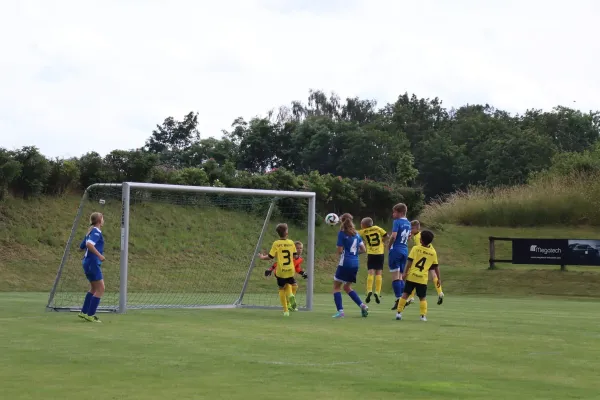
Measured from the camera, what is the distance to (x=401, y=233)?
2086 cm

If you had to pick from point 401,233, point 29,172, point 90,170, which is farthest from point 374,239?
point 90,170

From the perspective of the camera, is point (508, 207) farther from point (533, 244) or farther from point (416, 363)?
point (416, 363)

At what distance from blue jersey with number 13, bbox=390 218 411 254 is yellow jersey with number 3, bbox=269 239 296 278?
272 centimetres

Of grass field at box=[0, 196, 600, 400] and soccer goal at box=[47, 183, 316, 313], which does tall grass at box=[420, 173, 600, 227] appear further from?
grass field at box=[0, 196, 600, 400]

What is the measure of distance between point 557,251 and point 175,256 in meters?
15.1

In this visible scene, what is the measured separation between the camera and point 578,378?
32.1 feet

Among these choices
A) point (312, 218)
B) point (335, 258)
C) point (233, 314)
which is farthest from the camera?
point (335, 258)

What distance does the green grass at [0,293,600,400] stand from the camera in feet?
28.7

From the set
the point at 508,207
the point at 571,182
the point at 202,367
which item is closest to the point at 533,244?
the point at 508,207

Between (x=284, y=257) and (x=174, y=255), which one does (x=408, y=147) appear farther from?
(x=284, y=257)

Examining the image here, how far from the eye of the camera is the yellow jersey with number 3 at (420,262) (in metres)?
17.3

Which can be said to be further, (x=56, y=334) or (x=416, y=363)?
(x=56, y=334)

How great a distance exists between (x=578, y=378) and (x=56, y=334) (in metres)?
7.74

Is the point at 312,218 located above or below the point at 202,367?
above
